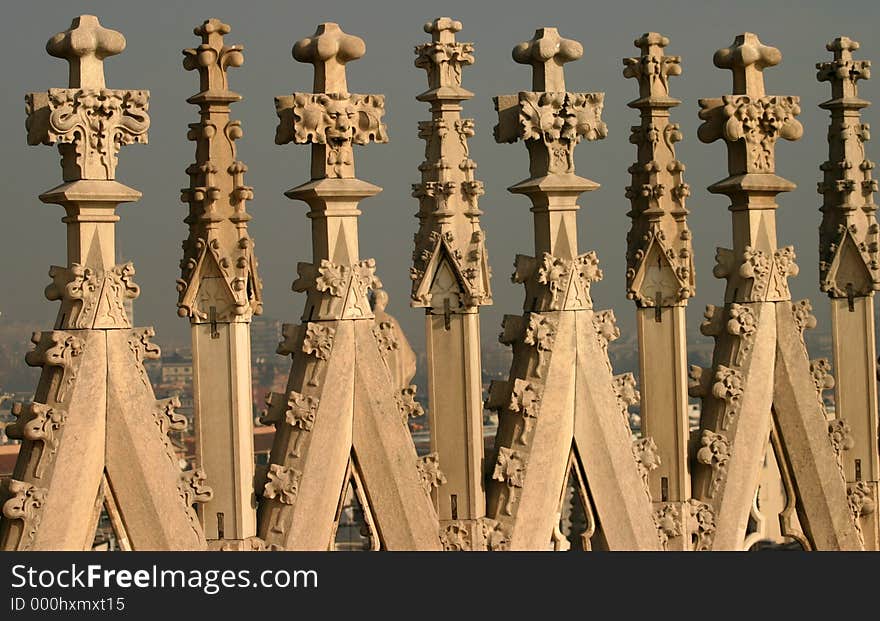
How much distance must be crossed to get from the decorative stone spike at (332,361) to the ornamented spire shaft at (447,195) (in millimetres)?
650

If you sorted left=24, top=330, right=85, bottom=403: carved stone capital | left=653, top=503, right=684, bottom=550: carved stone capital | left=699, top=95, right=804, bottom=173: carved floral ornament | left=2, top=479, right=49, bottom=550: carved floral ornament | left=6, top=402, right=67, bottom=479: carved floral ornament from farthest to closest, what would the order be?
left=699, top=95, right=804, bottom=173: carved floral ornament → left=653, top=503, right=684, bottom=550: carved stone capital → left=24, top=330, right=85, bottom=403: carved stone capital → left=6, top=402, right=67, bottom=479: carved floral ornament → left=2, top=479, right=49, bottom=550: carved floral ornament

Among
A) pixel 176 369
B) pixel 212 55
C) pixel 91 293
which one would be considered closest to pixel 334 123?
pixel 212 55

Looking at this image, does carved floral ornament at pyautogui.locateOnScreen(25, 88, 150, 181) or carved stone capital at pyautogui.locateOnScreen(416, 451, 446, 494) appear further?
carved stone capital at pyautogui.locateOnScreen(416, 451, 446, 494)

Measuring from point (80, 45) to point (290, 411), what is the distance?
9.23ft

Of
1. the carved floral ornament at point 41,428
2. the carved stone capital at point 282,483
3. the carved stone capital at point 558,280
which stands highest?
the carved stone capital at point 558,280

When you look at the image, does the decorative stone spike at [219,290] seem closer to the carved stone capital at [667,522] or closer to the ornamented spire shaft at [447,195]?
the ornamented spire shaft at [447,195]

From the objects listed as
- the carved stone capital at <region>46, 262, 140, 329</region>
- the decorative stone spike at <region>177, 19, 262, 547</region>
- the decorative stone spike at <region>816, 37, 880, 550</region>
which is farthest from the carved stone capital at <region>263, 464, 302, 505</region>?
the decorative stone spike at <region>816, 37, 880, 550</region>

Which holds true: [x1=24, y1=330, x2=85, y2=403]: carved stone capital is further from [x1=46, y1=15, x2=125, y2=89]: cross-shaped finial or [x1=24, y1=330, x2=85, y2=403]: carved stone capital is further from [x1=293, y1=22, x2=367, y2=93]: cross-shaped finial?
[x1=293, y1=22, x2=367, y2=93]: cross-shaped finial

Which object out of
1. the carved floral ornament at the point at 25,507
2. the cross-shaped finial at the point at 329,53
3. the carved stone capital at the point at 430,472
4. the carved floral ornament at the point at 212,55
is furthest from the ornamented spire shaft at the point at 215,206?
the carved floral ornament at the point at 25,507

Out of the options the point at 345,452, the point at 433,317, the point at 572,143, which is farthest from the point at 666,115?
the point at 345,452

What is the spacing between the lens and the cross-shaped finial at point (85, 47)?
1398 cm

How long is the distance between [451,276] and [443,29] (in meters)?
1.75

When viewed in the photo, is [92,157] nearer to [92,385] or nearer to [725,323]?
[92,385]

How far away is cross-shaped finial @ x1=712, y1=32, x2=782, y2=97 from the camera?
17375mm
